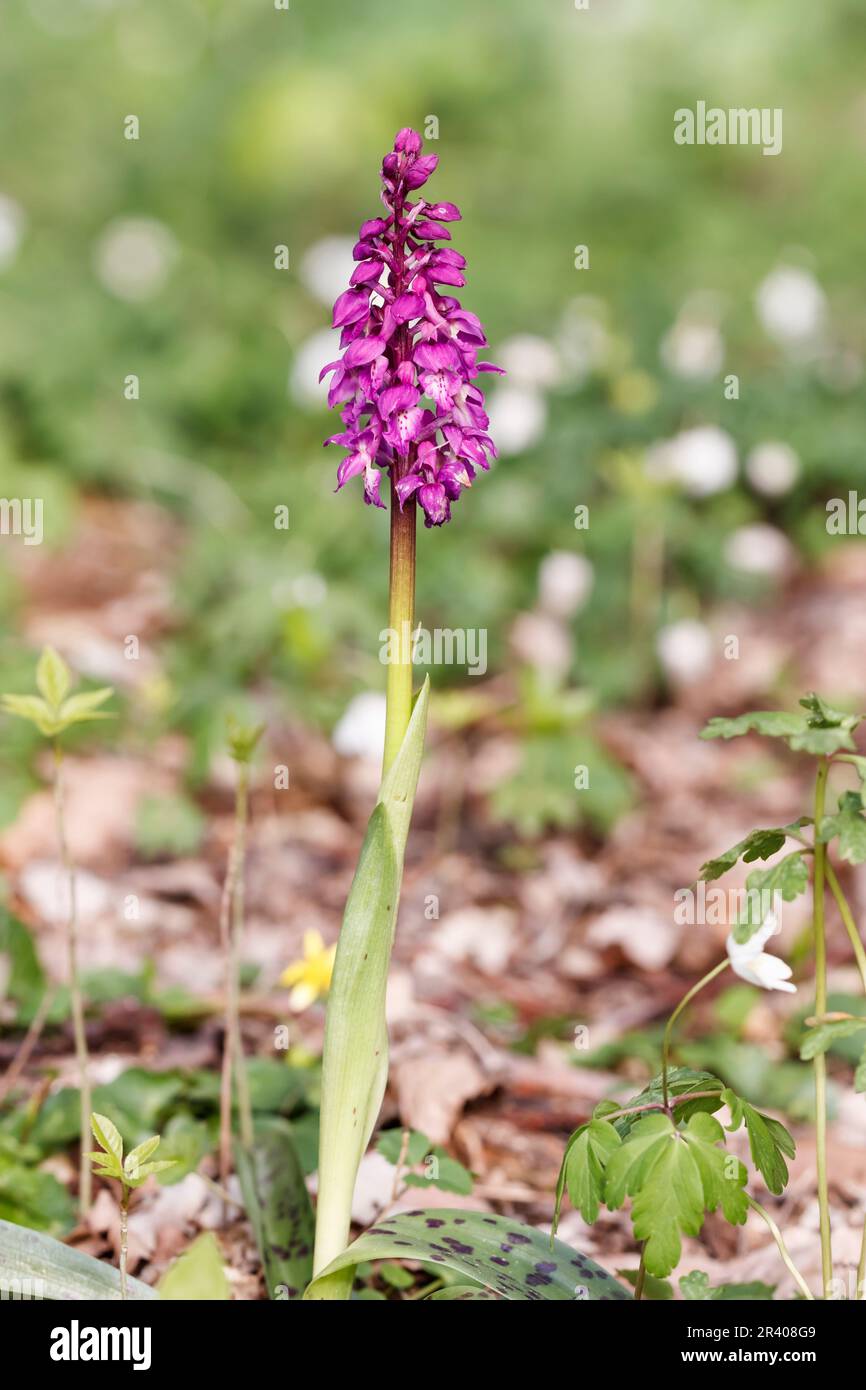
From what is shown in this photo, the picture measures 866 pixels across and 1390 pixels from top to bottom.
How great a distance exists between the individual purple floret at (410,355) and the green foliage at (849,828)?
56 centimetres

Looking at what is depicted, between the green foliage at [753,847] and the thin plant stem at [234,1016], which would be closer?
the green foliage at [753,847]

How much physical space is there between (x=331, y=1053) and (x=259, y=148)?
675 centimetres

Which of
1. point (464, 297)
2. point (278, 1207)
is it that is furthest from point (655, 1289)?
point (464, 297)

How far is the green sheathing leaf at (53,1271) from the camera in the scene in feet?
4.94

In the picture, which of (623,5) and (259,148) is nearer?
(259,148)

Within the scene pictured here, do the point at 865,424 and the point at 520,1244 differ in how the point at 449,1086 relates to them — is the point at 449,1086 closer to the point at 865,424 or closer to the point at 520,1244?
the point at 520,1244

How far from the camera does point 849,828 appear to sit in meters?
1.39

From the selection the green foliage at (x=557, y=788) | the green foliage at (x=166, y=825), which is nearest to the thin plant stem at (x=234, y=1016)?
the green foliage at (x=166, y=825)

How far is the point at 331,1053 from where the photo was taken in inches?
60.6

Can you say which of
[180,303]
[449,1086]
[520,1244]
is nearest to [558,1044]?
[449,1086]

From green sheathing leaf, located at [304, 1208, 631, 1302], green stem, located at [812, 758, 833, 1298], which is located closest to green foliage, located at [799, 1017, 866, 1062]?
green stem, located at [812, 758, 833, 1298]

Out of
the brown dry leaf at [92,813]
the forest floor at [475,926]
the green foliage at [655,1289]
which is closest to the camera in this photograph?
the green foliage at [655,1289]

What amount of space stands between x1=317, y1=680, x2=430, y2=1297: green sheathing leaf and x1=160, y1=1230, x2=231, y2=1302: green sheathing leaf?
13 centimetres

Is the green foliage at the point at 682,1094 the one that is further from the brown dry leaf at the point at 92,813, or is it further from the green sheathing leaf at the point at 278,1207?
the brown dry leaf at the point at 92,813
